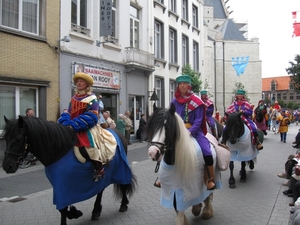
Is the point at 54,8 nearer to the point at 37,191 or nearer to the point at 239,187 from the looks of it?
the point at 37,191

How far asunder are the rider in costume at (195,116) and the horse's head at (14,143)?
2064 mm

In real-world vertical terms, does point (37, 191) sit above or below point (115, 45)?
below

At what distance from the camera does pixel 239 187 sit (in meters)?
7.22

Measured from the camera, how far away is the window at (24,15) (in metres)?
10.6

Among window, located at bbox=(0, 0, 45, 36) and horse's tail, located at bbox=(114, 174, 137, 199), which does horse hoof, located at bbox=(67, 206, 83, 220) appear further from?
window, located at bbox=(0, 0, 45, 36)

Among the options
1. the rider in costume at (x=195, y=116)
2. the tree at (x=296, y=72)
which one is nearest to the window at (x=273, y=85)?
the tree at (x=296, y=72)

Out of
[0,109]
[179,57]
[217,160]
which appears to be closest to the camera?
[217,160]

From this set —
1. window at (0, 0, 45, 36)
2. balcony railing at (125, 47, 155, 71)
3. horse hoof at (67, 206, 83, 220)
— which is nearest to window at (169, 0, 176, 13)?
balcony railing at (125, 47, 155, 71)

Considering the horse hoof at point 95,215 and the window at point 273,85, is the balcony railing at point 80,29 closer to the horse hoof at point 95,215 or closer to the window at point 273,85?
the horse hoof at point 95,215

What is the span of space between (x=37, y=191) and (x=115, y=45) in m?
10.4

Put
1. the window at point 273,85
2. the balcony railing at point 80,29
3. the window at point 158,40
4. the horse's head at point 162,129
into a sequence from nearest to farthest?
the horse's head at point 162,129 → the balcony railing at point 80,29 → the window at point 158,40 → the window at point 273,85

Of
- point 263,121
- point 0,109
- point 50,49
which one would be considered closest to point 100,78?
point 50,49

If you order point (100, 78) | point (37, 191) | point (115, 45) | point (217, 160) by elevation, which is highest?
point (115, 45)

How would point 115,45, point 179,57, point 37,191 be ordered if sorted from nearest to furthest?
1. point 37,191
2. point 115,45
3. point 179,57
